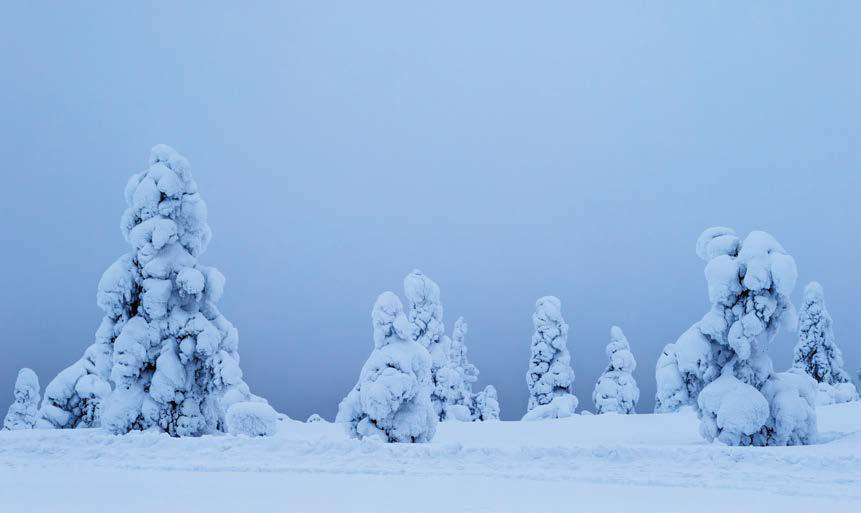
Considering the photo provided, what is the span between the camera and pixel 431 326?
34.8 metres

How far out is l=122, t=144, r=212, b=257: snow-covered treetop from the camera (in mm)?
19750

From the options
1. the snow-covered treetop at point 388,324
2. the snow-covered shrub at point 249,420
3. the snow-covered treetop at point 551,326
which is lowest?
the snow-covered shrub at point 249,420

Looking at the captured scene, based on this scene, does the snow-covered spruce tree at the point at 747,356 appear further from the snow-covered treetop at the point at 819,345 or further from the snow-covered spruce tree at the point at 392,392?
the snow-covered treetop at the point at 819,345

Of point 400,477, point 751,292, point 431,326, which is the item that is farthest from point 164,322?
point 431,326

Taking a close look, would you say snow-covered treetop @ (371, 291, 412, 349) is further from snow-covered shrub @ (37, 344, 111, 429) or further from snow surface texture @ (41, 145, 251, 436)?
snow-covered shrub @ (37, 344, 111, 429)

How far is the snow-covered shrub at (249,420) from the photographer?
19.1 m

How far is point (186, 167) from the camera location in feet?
67.8

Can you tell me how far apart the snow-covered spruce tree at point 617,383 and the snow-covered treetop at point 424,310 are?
9.93 m

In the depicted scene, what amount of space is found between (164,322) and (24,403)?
22.3m

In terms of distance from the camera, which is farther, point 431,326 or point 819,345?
point 819,345

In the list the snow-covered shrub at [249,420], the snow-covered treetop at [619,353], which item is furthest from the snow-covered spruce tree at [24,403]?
the snow-covered treetop at [619,353]

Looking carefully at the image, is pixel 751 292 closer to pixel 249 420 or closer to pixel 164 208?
pixel 249 420

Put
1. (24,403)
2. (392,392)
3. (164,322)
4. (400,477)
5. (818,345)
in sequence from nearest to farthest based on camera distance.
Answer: (400,477)
(392,392)
(164,322)
(24,403)
(818,345)

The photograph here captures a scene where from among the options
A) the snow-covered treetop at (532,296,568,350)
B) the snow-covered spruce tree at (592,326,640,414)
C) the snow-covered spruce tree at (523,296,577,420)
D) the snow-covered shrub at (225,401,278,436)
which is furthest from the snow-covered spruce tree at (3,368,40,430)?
the snow-covered spruce tree at (592,326,640,414)
